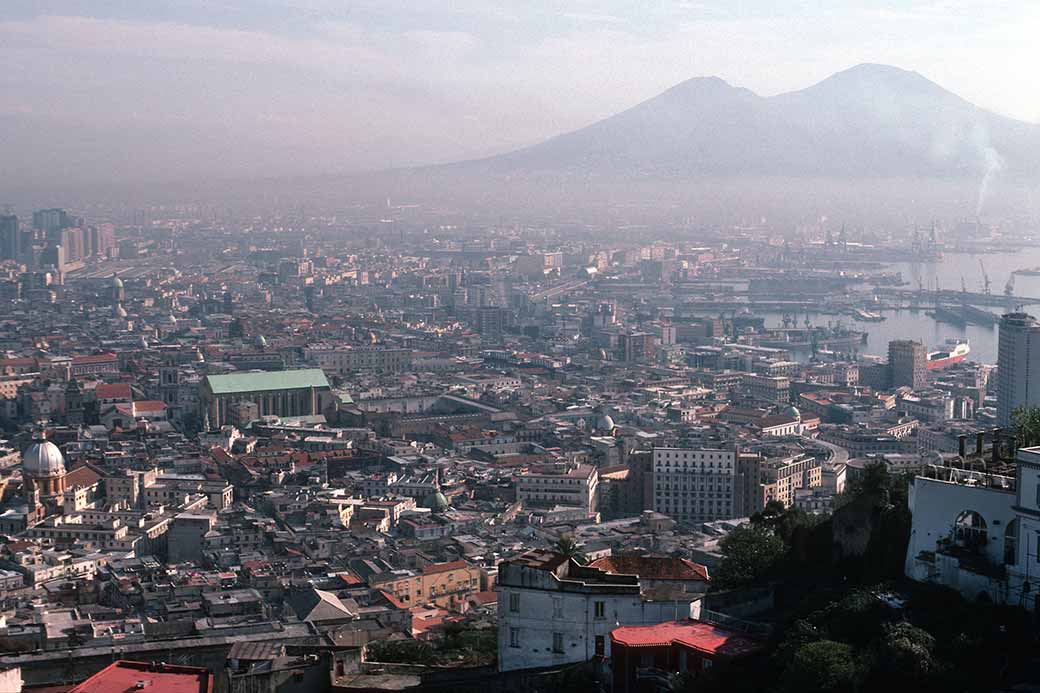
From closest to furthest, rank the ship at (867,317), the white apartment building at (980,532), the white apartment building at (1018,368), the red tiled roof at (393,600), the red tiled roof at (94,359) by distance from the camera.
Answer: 1. the white apartment building at (980,532)
2. the red tiled roof at (393,600)
3. the white apartment building at (1018,368)
4. the red tiled roof at (94,359)
5. the ship at (867,317)


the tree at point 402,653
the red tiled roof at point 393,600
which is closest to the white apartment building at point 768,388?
the red tiled roof at point 393,600

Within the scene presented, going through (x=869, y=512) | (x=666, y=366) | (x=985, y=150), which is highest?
(x=985, y=150)

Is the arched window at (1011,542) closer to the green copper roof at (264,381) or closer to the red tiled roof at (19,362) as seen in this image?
the green copper roof at (264,381)

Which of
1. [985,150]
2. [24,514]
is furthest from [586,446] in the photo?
[985,150]

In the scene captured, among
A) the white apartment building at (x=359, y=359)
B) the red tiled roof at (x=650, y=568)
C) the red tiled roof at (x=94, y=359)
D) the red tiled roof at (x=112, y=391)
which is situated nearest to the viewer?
the red tiled roof at (x=650, y=568)

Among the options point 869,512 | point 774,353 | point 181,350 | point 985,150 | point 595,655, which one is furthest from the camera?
point 985,150

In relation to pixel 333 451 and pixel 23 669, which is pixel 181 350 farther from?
pixel 23 669

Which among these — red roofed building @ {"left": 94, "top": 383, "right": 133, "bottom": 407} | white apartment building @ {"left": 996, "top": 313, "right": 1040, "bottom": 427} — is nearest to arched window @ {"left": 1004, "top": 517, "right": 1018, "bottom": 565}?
white apartment building @ {"left": 996, "top": 313, "right": 1040, "bottom": 427}
